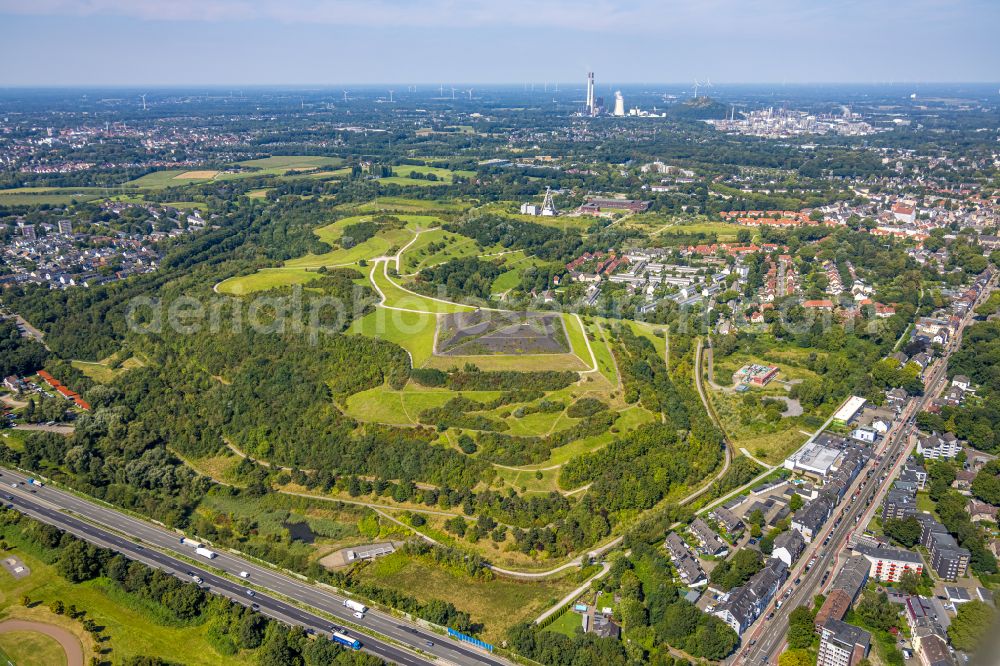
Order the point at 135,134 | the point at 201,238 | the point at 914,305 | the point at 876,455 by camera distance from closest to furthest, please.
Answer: the point at 876,455 → the point at 914,305 → the point at 201,238 → the point at 135,134

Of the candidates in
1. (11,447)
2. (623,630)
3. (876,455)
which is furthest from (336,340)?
(876,455)

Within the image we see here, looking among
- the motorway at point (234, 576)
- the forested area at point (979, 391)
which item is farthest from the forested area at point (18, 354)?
the forested area at point (979, 391)

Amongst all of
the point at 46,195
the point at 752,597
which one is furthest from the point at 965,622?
the point at 46,195

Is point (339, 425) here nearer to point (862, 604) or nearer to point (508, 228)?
point (862, 604)

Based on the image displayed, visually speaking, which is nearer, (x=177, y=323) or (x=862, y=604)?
(x=862, y=604)

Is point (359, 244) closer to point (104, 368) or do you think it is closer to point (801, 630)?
point (104, 368)

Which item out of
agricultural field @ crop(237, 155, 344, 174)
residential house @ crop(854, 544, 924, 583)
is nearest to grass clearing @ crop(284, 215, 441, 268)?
agricultural field @ crop(237, 155, 344, 174)
